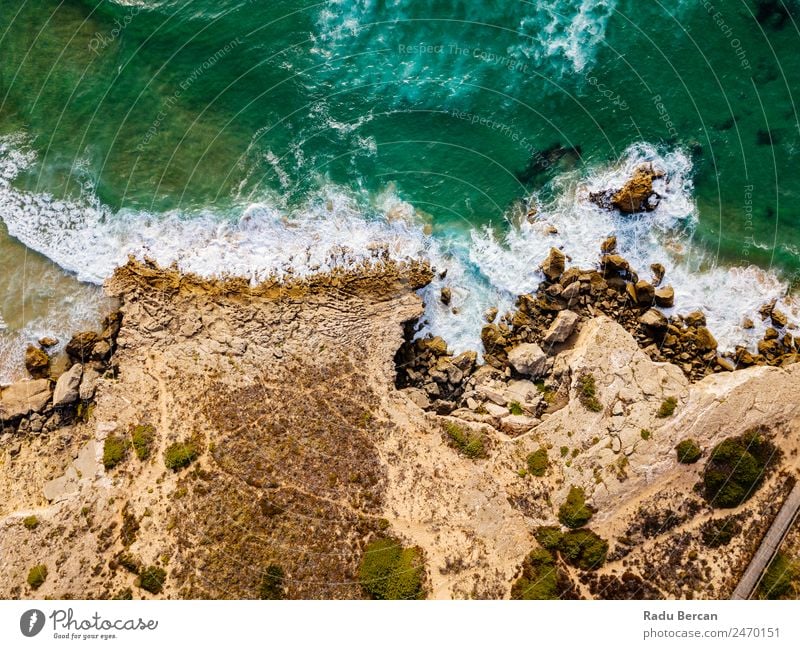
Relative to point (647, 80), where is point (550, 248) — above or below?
below

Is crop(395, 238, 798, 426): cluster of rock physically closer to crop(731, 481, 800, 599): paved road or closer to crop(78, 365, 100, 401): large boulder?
crop(731, 481, 800, 599): paved road

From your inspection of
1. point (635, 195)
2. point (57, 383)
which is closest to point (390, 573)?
point (57, 383)

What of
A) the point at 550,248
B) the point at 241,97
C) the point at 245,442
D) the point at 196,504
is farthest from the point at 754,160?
the point at 196,504

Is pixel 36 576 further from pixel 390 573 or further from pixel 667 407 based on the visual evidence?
pixel 667 407

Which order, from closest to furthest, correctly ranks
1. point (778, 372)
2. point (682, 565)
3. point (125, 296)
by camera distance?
point (682, 565) → point (778, 372) → point (125, 296)

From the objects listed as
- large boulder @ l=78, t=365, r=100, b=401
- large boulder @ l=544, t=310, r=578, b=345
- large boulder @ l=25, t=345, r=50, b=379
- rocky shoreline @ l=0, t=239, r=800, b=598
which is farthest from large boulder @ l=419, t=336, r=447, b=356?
large boulder @ l=25, t=345, r=50, b=379

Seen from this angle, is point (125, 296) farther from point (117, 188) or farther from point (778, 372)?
point (778, 372)

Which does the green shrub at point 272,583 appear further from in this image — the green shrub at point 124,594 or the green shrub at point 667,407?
the green shrub at point 667,407
